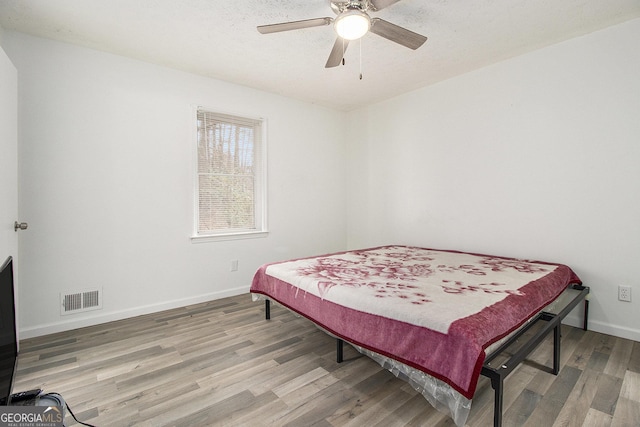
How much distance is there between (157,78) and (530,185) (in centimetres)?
375

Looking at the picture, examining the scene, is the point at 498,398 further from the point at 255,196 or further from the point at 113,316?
the point at 255,196

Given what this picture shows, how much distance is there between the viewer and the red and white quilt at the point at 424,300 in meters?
1.45

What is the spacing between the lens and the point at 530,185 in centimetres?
298

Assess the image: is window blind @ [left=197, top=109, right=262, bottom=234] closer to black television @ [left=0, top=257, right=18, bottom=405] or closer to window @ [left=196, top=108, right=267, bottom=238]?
window @ [left=196, top=108, right=267, bottom=238]

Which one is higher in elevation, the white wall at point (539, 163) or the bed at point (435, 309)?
the white wall at point (539, 163)

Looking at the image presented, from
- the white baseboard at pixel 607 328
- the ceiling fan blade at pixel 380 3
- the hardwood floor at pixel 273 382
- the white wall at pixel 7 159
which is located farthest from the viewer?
the white baseboard at pixel 607 328

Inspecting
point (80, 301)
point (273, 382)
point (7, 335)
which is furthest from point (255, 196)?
point (7, 335)

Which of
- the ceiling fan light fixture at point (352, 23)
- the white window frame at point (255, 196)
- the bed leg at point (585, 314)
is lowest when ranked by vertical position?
the bed leg at point (585, 314)

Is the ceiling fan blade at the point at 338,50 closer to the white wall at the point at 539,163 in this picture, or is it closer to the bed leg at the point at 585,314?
the white wall at the point at 539,163

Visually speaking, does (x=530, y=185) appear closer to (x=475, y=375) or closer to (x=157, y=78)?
(x=475, y=375)

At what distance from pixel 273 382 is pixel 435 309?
108cm

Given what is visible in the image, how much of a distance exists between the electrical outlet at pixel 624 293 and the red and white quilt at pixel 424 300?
0.96 ft

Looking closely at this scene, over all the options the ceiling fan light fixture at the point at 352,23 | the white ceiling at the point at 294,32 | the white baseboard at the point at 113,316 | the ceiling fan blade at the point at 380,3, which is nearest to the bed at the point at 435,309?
the white baseboard at the point at 113,316

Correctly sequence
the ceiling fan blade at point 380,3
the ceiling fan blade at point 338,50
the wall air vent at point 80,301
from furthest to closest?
the wall air vent at point 80,301, the ceiling fan blade at point 338,50, the ceiling fan blade at point 380,3
